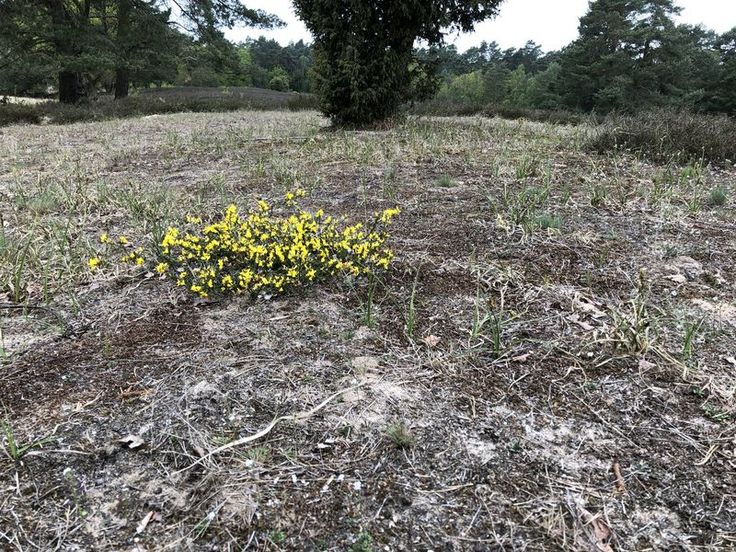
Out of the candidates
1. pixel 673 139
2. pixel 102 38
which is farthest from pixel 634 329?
pixel 102 38

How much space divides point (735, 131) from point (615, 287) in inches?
212

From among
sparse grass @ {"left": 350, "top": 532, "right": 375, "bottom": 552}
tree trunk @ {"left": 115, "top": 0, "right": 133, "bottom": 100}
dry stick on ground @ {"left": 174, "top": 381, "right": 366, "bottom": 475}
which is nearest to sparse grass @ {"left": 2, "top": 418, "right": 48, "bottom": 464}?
dry stick on ground @ {"left": 174, "top": 381, "right": 366, "bottom": 475}

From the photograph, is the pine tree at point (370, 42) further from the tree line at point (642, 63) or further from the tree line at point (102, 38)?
the tree line at point (642, 63)

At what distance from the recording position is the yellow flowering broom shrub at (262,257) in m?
2.67

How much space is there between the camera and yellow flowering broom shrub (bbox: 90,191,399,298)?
2.67 meters

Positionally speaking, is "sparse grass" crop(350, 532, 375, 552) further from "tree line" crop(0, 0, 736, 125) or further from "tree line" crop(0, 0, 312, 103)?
"tree line" crop(0, 0, 312, 103)

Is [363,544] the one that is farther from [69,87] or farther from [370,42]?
[69,87]

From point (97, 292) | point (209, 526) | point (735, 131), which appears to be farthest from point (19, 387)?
point (735, 131)

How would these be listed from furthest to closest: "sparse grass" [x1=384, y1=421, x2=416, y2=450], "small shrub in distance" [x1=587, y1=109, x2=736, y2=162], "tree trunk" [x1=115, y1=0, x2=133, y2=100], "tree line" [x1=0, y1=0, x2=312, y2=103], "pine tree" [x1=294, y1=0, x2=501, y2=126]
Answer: "tree trunk" [x1=115, y1=0, x2=133, y2=100]
"tree line" [x1=0, y1=0, x2=312, y2=103]
"pine tree" [x1=294, y1=0, x2=501, y2=126]
"small shrub in distance" [x1=587, y1=109, x2=736, y2=162]
"sparse grass" [x1=384, y1=421, x2=416, y2=450]

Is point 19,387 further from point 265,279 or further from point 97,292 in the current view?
point 265,279

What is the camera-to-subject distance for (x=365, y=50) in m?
8.62

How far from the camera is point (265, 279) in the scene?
8.47 ft

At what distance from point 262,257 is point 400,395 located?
1301mm

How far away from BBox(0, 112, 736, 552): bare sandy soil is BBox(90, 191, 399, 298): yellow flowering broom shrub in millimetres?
123
